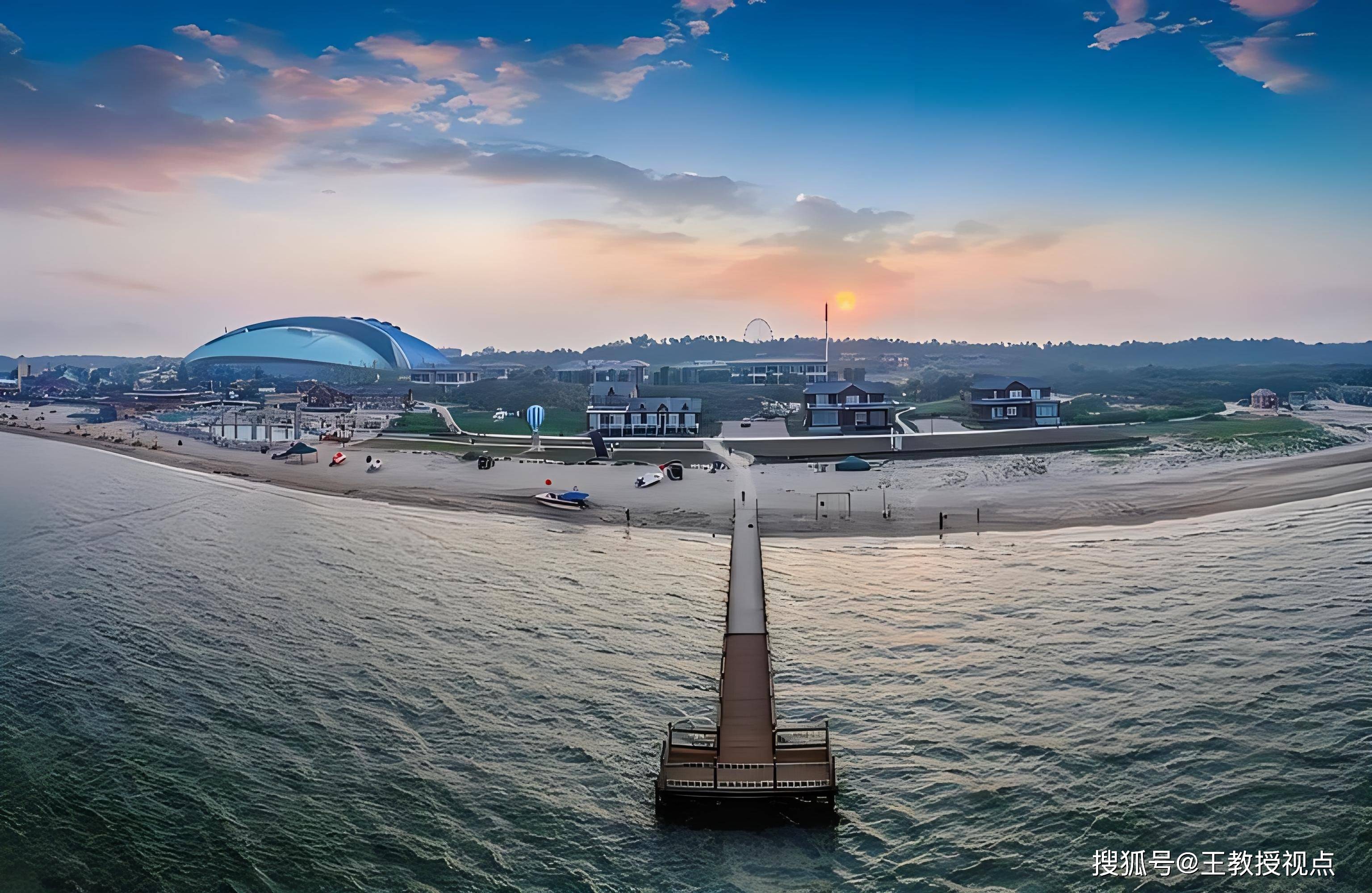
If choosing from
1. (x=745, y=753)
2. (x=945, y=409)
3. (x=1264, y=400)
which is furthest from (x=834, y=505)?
(x=1264, y=400)

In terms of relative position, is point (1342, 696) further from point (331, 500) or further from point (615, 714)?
point (331, 500)

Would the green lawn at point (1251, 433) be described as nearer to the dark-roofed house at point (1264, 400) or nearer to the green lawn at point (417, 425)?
the dark-roofed house at point (1264, 400)

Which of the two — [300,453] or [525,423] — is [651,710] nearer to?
[300,453]

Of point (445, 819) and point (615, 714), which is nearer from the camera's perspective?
point (445, 819)

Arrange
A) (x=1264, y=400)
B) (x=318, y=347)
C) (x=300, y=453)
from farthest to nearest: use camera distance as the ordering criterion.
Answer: (x=318, y=347) → (x=1264, y=400) → (x=300, y=453)

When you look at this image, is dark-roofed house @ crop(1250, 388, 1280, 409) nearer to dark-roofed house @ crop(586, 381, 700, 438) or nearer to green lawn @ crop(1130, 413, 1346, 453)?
green lawn @ crop(1130, 413, 1346, 453)

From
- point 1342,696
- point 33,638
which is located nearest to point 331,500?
point 33,638

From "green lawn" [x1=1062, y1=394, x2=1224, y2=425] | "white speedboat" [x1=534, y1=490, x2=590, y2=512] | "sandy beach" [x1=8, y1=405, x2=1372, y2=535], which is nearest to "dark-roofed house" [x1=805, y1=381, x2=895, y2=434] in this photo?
"sandy beach" [x1=8, y1=405, x2=1372, y2=535]
